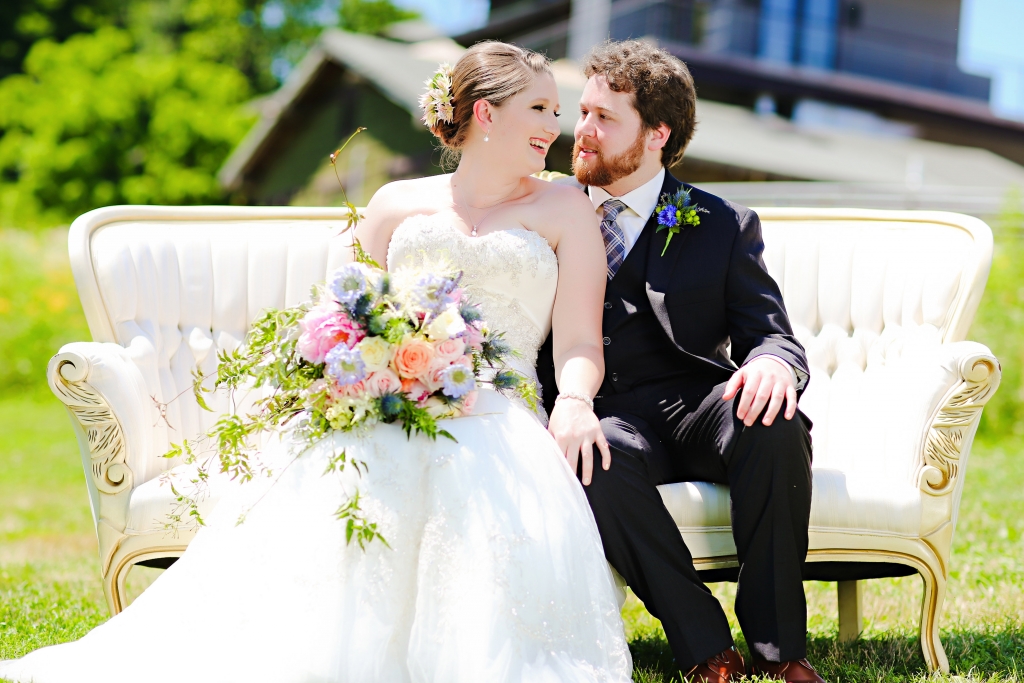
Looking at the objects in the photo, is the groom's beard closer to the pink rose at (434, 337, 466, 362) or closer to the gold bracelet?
the gold bracelet

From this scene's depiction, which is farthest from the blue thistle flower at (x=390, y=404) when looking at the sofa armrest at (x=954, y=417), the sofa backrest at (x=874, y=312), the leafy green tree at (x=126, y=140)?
the leafy green tree at (x=126, y=140)

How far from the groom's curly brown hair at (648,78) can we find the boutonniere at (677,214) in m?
0.32

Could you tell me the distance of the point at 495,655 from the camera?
8.53 ft

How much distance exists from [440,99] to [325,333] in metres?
1.19

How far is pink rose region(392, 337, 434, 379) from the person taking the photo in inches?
111

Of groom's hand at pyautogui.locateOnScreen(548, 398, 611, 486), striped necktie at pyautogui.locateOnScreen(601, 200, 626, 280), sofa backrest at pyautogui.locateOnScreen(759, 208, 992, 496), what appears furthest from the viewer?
striped necktie at pyautogui.locateOnScreen(601, 200, 626, 280)

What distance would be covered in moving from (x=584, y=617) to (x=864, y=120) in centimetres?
2065

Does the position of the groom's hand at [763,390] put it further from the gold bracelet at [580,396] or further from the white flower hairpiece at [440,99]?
the white flower hairpiece at [440,99]

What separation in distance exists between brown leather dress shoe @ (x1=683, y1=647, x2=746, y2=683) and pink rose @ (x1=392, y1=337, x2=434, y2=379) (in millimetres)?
1210

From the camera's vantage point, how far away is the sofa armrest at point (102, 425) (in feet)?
11.0

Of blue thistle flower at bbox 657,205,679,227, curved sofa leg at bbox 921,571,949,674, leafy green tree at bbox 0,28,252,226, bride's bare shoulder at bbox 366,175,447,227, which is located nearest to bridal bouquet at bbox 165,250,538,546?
bride's bare shoulder at bbox 366,175,447,227

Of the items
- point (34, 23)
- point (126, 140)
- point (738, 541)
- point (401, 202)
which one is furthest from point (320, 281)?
point (34, 23)

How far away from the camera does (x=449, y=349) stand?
2883mm

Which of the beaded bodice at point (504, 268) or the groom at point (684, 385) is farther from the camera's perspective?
the beaded bodice at point (504, 268)
